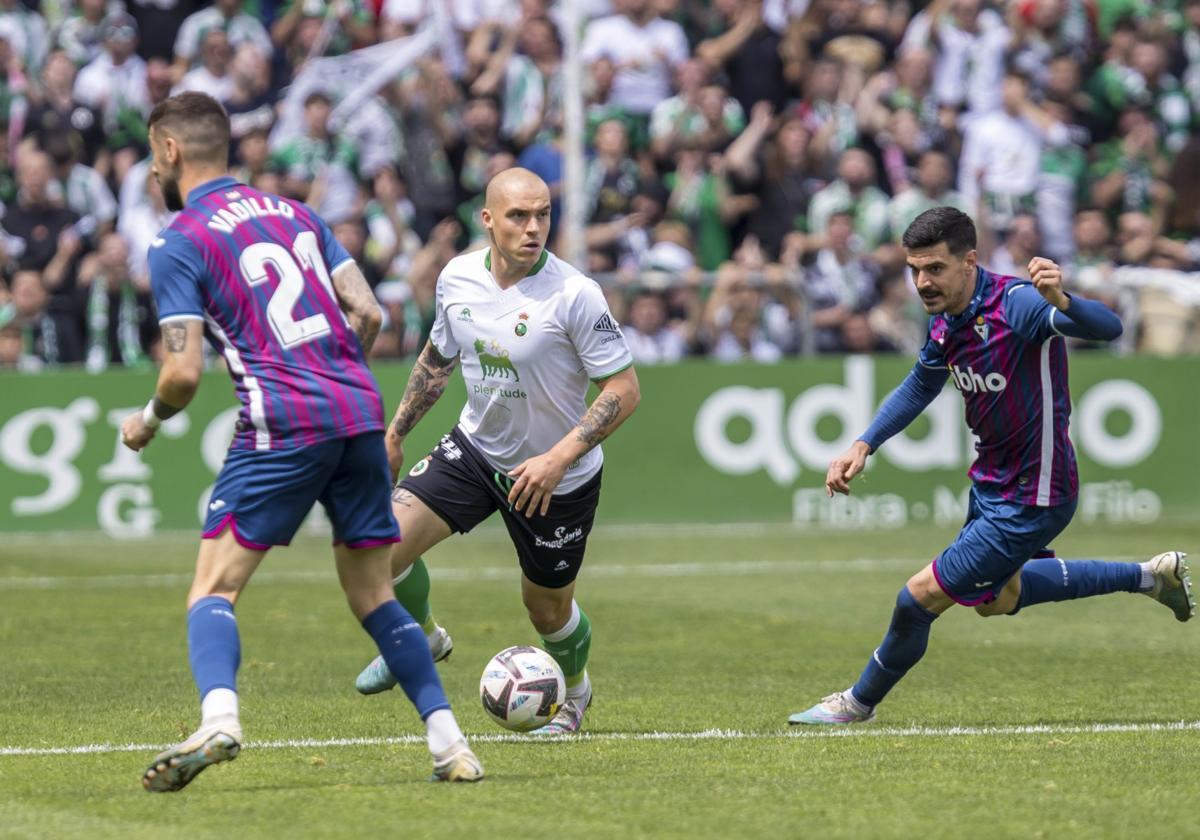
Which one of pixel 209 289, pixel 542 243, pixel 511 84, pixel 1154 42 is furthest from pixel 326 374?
pixel 1154 42

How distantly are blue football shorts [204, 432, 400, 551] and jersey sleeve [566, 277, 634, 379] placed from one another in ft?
4.51

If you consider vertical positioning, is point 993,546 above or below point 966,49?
below

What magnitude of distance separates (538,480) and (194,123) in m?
1.85

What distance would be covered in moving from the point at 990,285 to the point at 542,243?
189 centimetres

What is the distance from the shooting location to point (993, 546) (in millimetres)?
8328

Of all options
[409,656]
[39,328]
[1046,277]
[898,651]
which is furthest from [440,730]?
[39,328]

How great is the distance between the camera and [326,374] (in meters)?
6.64

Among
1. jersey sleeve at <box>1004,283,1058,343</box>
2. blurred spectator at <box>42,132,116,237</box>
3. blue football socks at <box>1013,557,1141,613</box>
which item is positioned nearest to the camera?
jersey sleeve at <box>1004,283,1058,343</box>

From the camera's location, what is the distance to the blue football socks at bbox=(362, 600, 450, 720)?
6.67m

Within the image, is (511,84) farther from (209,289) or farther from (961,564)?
(209,289)

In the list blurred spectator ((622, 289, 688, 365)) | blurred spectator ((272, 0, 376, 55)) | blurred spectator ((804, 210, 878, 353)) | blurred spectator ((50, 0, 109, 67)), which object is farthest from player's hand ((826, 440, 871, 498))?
blurred spectator ((50, 0, 109, 67))

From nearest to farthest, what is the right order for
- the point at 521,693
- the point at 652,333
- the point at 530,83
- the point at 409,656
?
1. the point at 409,656
2. the point at 521,693
3. the point at 652,333
4. the point at 530,83

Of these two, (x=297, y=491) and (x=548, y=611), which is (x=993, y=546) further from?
(x=297, y=491)

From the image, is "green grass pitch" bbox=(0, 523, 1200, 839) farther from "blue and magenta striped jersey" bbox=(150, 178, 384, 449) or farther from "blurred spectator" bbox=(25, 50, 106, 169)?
"blurred spectator" bbox=(25, 50, 106, 169)
